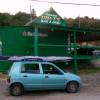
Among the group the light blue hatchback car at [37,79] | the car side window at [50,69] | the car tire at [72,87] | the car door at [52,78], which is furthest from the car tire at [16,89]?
the car tire at [72,87]

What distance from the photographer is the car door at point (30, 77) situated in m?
15.1

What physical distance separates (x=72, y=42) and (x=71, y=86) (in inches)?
388

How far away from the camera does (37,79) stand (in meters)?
15.2

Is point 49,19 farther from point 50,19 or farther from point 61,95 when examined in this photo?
point 61,95

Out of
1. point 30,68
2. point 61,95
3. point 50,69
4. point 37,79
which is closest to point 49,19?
point 50,69

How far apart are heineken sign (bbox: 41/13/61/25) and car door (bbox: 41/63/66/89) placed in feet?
27.5

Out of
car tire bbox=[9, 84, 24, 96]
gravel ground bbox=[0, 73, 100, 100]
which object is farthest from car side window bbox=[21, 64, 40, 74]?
gravel ground bbox=[0, 73, 100, 100]

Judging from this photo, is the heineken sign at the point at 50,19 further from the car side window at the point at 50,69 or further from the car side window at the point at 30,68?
the car side window at the point at 30,68

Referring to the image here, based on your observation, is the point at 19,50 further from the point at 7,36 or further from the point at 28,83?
the point at 28,83

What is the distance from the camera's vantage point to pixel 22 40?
2312 cm

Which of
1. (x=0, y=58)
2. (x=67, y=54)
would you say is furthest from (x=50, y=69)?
(x=67, y=54)

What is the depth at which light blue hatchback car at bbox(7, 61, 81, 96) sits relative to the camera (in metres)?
15.1

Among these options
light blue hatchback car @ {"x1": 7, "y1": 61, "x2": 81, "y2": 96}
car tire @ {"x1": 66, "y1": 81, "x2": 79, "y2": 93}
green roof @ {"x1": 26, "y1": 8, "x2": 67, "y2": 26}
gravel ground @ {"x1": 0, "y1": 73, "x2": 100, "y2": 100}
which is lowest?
gravel ground @ {"x1": 0, "y1": 73, "x2": 100, "y2": 100}

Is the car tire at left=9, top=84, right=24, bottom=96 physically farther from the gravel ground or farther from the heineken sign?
the heineken sign
